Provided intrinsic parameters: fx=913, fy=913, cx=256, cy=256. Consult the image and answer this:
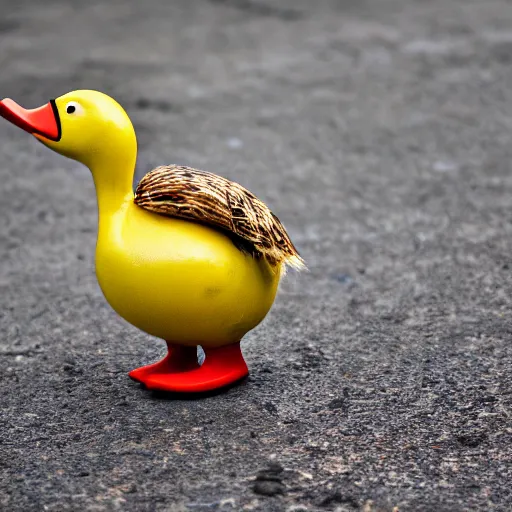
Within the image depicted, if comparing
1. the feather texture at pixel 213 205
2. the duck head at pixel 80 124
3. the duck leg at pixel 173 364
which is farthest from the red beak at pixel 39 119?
the duck leg at pixel 173 364

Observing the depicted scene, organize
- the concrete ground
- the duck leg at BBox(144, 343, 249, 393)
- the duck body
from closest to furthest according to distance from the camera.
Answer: the concrete ground < the duck body < the duck leg at BBox(144, 343, 249, 393)

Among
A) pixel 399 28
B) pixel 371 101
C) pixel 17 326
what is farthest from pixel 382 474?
pixel 399 28

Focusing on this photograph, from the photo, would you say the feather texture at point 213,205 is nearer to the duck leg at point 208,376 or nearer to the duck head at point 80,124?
the duck head at point 80,124

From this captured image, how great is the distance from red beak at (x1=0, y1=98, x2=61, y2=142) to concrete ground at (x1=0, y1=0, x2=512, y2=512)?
2.62 ft

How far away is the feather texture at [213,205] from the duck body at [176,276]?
0.12 feet

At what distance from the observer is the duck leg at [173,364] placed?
2.72 m

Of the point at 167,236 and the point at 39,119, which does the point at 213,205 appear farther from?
the point at 39,119

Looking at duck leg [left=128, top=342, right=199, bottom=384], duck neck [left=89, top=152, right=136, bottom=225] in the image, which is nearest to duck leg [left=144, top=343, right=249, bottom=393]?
duck leg [left=128, top=342, right=199, bottom=384]

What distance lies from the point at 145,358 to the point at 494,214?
1.91 m

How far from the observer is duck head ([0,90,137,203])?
8.23 ft

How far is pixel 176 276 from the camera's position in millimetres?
2457

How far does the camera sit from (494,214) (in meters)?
4.12

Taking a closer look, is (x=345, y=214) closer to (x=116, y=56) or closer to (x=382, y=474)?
(x=382, y=474)

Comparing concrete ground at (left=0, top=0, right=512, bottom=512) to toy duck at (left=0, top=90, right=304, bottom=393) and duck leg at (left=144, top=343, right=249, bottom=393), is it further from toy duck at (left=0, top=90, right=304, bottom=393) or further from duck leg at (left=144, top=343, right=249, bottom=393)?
toy duck at (left=0, top=90, right=304, bottom=393)
